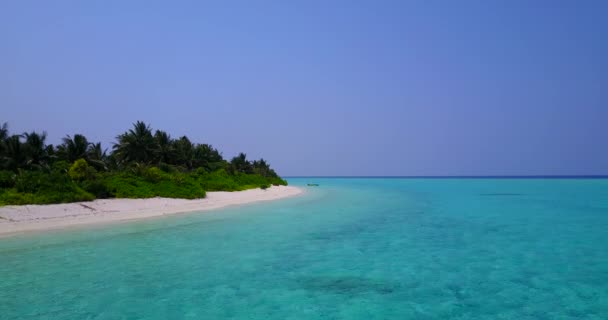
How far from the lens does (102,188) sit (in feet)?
83.6

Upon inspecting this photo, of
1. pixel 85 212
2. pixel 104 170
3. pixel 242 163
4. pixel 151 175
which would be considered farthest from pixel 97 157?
pixel 242 163

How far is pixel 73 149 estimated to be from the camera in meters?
36.2

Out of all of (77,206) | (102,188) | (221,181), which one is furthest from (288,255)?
(221,181)

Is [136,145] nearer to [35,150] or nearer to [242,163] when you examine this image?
[35,150]

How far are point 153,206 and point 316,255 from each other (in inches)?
711

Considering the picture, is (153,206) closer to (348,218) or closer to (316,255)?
(348,218)

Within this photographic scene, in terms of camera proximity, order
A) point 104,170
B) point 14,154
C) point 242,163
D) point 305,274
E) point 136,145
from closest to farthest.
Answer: point 305,274 < point 14,154 < point 104,170 < point 136,145 < point 242,163

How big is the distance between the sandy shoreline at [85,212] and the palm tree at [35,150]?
41.0 ft

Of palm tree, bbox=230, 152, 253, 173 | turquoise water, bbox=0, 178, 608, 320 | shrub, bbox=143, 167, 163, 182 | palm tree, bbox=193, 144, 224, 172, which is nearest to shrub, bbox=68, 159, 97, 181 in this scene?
shrub, bbox=143, 167, 163, 182

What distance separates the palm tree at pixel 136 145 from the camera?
45.0 metres

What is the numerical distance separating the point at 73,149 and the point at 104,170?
336cm

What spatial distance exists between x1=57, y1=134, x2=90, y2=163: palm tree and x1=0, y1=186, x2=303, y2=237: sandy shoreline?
14.2 metres

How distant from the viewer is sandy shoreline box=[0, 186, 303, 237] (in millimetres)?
17516

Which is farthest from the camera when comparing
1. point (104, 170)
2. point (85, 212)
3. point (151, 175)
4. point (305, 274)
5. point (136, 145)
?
point (136, 145)
